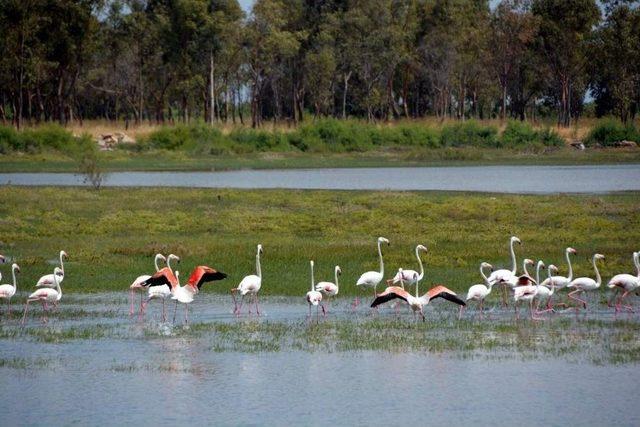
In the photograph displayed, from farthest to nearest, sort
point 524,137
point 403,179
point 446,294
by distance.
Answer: point 524,137 → point 403,179 → point 446,294

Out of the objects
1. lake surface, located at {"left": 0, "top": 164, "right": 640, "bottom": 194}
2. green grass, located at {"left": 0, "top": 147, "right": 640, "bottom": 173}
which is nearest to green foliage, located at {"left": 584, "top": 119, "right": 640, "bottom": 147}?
green grass, located at {"left": 0, "top": 147, "right": 640, "bottom": 173}

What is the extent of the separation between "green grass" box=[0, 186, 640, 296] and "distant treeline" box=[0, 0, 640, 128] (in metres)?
42.7

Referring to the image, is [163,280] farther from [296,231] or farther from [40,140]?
[40,140]

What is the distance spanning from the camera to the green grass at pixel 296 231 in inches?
944

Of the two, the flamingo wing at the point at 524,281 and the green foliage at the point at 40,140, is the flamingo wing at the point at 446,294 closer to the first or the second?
the flamingo wing at the point at 524,281

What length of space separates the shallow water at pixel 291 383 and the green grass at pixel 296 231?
15.3ft

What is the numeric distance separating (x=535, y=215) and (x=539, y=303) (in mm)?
11782

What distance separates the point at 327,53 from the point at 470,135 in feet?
59.2

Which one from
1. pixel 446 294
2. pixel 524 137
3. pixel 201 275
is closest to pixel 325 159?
pixel 524 137

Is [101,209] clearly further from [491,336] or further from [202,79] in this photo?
[202,79]

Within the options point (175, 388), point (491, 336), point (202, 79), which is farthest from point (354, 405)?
point (202, 79)

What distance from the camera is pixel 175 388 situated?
49.3ft

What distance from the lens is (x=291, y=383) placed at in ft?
50.3

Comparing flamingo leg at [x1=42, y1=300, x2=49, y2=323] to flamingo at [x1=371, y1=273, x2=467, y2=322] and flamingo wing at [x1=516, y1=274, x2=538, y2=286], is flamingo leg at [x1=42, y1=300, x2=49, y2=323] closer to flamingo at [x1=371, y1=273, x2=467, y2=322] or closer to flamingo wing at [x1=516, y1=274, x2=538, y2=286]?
flamingo at [x1=371, y1=273, x2=467, y2=322]
